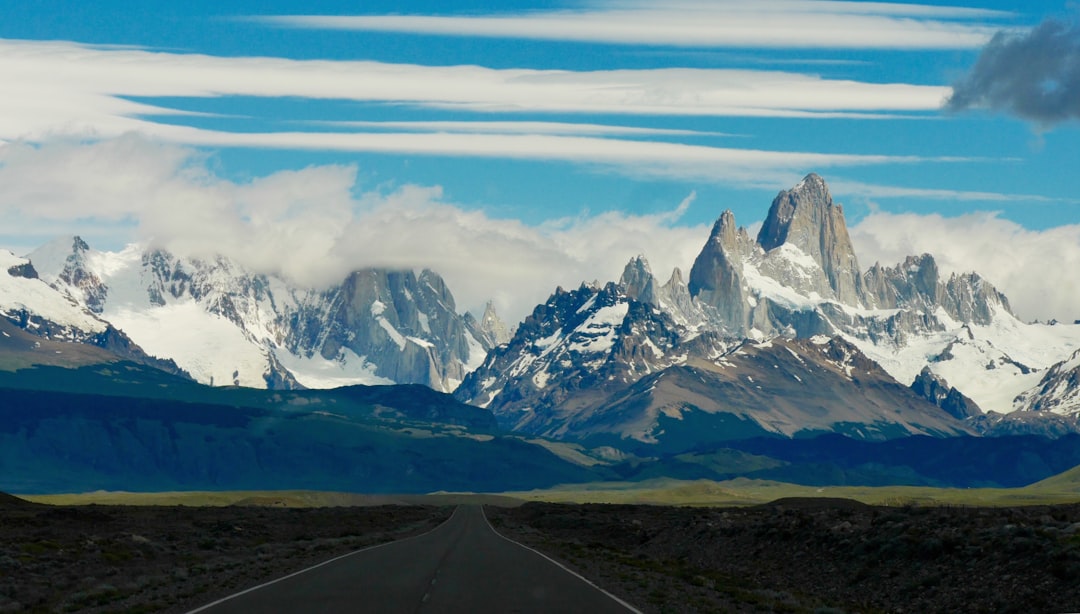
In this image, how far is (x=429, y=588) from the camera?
5344 centimetres

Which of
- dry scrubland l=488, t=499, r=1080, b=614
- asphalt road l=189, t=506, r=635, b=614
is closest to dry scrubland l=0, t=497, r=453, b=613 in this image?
asphalt road l=189, t=506, r=635, b=614

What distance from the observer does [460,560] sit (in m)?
74.0

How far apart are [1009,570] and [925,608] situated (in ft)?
10.3

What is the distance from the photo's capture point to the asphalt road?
4575 centimetres

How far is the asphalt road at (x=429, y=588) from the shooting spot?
4575cm

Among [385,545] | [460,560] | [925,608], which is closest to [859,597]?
[925,608]

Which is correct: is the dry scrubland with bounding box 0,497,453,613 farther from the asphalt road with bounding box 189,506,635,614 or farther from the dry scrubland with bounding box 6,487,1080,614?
the asphalt road with bounding box 189,506,635,614

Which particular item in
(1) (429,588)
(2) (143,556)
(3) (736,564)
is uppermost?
(2) (143,556)

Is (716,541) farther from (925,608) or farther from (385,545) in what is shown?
(925,608)

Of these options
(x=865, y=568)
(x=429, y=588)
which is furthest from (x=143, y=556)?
(x=865, y=568)

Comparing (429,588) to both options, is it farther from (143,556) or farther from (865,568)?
(143,556)

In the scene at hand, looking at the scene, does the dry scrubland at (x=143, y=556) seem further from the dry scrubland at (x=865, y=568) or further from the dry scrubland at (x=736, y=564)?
the dry scrubland at (x=865, y=568)

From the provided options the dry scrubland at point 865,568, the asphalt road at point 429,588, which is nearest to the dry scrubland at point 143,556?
the asphalt road at point 429,588

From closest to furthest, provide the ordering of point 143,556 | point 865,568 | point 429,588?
point 429,588 → point 865,568 → point 143,556
